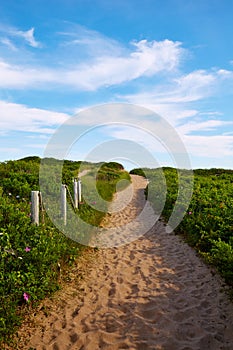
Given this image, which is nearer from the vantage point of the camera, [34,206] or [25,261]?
[25,261]

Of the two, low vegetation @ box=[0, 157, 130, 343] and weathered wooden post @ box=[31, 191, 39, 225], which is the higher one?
weathered wooden post @ box=[31, 191, 39, 225]

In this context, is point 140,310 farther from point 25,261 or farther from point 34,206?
point 34,206

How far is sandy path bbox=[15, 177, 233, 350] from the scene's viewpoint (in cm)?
458

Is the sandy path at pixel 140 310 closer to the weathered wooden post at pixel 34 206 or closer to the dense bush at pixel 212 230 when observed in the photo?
the dense bush at pixel 212 230

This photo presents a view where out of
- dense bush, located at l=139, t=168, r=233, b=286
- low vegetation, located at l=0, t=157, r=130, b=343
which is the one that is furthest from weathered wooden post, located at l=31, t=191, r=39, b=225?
dense bush, located at l=139, t=168, r=233, b=286

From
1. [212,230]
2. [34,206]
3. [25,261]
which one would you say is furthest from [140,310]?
[212,230]

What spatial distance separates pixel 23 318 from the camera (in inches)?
199

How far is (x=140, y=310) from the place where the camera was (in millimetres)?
5430

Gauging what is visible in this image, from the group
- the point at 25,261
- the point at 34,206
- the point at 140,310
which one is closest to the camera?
the point at 140,310

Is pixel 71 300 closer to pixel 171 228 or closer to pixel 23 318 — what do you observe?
pixel 23 318

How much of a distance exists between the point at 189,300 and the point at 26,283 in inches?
112

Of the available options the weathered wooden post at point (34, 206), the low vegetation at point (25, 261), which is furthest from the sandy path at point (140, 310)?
the weathered wooden post at point (34, 206)

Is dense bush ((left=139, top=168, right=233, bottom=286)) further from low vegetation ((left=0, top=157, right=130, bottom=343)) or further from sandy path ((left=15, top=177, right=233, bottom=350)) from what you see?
low vegetation ((left=0, top=157, right=130, bottom=343))

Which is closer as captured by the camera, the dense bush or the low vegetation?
the low vegetation
